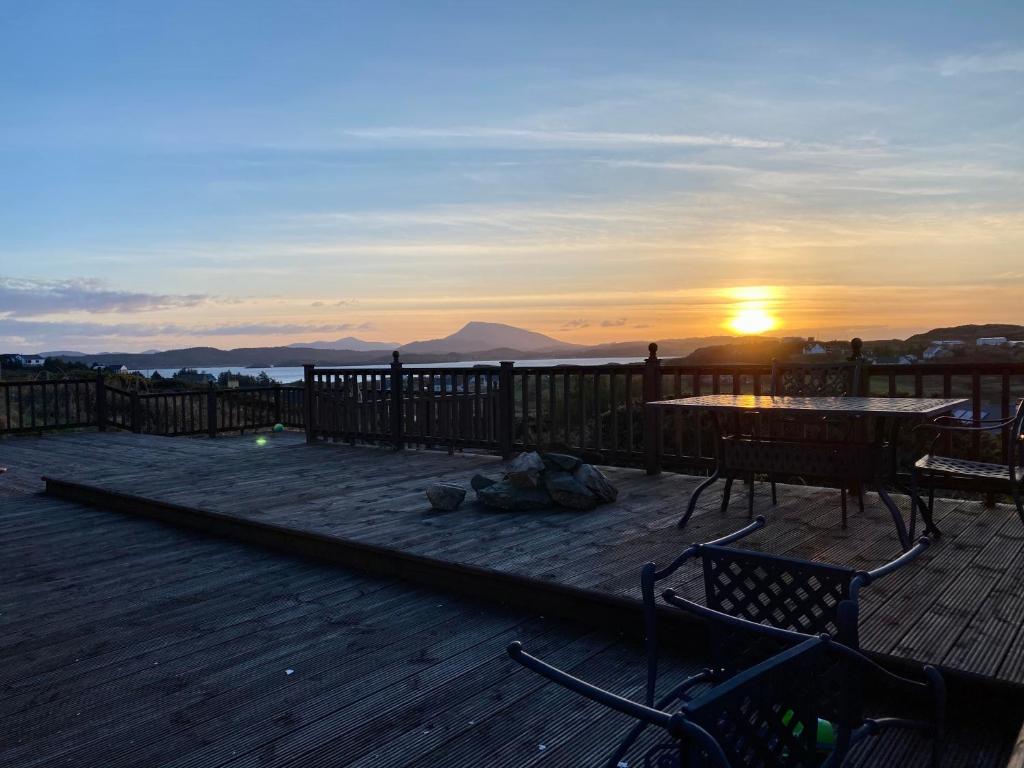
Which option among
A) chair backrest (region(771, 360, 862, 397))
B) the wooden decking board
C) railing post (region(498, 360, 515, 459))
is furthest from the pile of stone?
railing post (region(498, 360, 515, 459))

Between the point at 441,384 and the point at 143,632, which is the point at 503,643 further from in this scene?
the point at 441,384

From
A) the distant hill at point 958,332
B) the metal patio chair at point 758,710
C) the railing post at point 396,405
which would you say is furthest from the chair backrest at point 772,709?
the distant hill at point 958,332

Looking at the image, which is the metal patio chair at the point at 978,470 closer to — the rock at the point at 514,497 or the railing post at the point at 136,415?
the rock at the point at 514,497

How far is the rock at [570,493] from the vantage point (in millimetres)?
4762

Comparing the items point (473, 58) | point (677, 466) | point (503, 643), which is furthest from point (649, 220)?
point (503, 643)

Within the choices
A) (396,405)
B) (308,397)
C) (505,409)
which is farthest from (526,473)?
(308,397)

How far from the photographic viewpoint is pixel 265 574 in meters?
3.89

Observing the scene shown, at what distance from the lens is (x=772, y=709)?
1136 millimetres

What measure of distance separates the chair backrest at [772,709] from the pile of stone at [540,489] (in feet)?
11.4

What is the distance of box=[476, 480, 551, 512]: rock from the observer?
4.75 metres

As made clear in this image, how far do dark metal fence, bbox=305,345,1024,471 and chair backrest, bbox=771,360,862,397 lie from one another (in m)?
0.25

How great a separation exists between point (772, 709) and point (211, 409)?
38.4ft

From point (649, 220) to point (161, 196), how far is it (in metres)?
8.25

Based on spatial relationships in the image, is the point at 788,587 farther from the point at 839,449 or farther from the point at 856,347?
the point at 856,347
